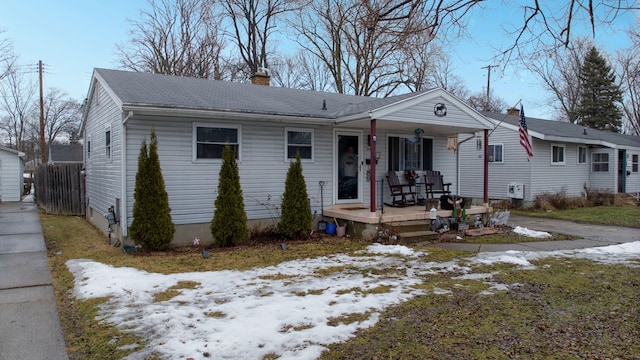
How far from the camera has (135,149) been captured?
7727mm

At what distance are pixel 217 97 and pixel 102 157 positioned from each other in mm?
3509

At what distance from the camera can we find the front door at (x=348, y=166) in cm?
1014

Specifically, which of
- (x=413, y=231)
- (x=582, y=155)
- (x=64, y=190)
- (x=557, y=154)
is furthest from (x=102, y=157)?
(x=582, y=155)

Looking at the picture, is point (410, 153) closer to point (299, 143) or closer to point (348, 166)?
point (348, 166)

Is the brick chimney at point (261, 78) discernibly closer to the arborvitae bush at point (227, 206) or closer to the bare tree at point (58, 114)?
the arborvitae bush at point (227, 206)

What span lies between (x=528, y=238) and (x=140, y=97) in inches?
342

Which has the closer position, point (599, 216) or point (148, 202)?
point (148, 202)

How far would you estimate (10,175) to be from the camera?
19281 mm

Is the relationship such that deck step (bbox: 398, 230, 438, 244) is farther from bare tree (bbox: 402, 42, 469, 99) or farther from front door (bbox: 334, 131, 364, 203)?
bare tree (bbox: 402, 42, 469, 99)

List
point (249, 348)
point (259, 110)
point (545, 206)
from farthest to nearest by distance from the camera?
point (545, 206) → point (259, 110) → point (249, 348)

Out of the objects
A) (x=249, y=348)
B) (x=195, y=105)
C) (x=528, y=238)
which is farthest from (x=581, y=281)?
(x=195, y=105)

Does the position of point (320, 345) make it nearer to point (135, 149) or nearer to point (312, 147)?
point (135, 149)

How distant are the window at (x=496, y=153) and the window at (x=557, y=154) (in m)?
1.98

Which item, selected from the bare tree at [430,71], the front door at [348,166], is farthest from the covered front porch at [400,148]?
the bare tree at [430,71]
